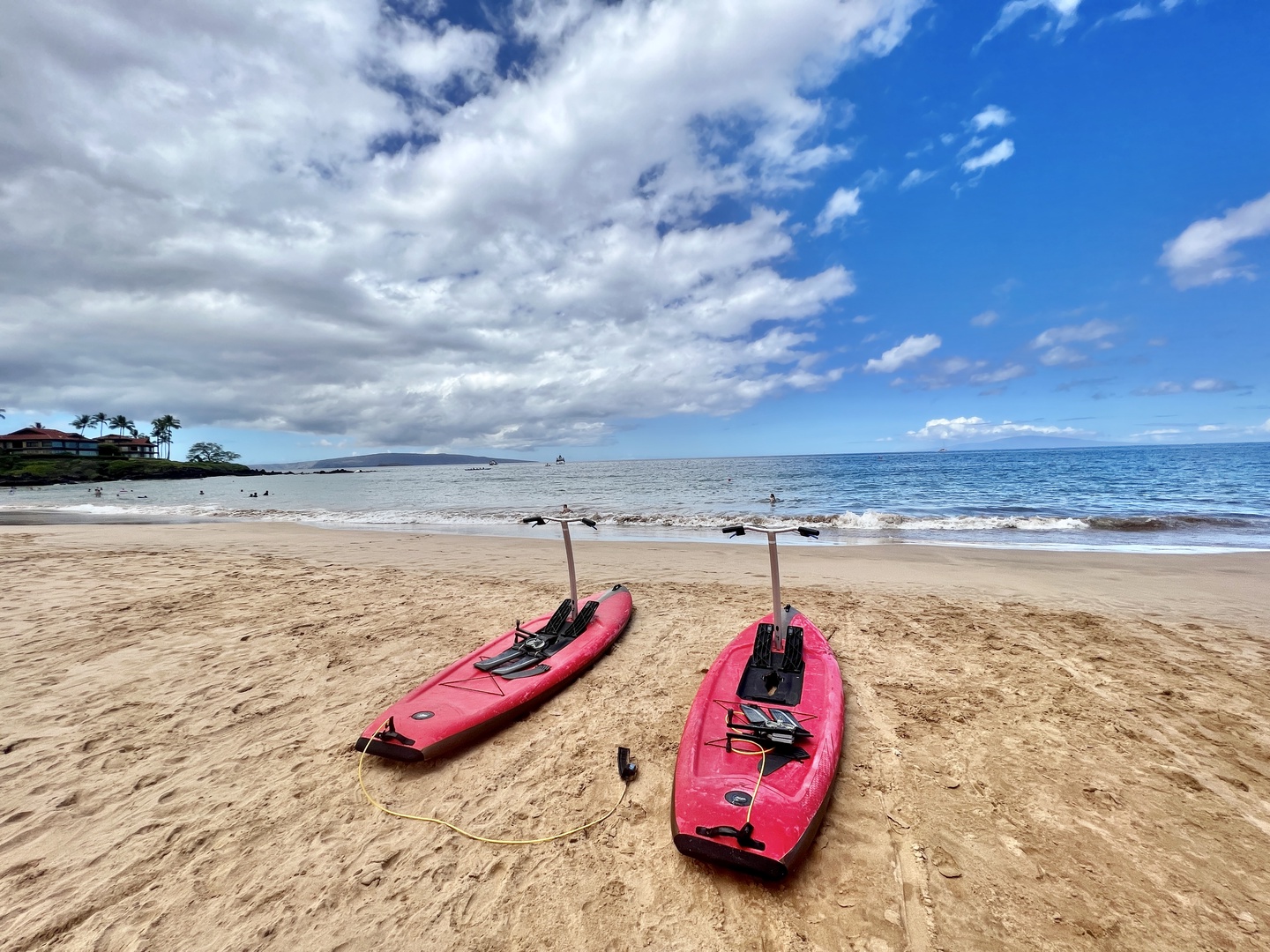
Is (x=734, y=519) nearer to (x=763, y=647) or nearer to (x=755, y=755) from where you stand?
(x=763, y=647)

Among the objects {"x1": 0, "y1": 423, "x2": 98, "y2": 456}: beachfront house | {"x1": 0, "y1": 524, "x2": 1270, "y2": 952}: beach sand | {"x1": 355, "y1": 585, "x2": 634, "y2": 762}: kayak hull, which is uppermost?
{"x1": 0, "y1": 423, "x2": 98, "y2": 456}: beachfront house

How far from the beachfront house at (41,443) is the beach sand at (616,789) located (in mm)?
121308

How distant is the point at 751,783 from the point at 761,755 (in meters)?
0.35

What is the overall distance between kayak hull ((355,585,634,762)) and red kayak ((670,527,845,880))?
5.57ft

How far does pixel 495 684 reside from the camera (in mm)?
5160

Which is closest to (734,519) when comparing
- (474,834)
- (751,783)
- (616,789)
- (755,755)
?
(755,755)

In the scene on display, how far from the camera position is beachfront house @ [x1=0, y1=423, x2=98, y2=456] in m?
85.6

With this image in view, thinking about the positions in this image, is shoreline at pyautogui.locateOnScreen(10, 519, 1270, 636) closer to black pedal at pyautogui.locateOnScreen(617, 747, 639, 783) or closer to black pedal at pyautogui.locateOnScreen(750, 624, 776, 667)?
black pedal at pyautogui.locateOnScreen(750, 624, 776, 667)

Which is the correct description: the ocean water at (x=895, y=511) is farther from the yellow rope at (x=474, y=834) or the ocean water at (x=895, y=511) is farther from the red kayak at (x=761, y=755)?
the yellow rope at (x=474, y=834)

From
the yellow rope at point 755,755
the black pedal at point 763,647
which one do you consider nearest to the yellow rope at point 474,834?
the yellow rope at point 755,755

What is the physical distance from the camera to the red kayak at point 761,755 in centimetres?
306

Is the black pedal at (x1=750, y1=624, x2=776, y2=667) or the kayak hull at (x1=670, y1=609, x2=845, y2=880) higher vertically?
the black pedal at (x1=750, y1=624, x2=776, y2=667)

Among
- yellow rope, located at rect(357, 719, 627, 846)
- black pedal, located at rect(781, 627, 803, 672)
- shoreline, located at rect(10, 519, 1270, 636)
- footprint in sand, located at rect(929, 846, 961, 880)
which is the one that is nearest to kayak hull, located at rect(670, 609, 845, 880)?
black pedal, located at rect(781, 627, 803, 672)

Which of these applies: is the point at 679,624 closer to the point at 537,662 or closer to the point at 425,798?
the point at 537,662
